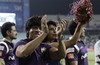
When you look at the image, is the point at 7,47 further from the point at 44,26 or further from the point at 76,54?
the point at 44,26

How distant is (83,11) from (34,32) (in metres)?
0.38

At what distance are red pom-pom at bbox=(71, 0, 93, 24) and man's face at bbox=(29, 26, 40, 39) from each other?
30 cm

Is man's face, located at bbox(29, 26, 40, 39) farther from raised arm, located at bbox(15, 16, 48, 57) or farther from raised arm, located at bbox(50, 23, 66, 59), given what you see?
raised arm, located at bbox(50, 23, 66, 59)

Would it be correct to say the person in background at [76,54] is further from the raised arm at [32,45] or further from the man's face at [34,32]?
the raised arm at [32,45]

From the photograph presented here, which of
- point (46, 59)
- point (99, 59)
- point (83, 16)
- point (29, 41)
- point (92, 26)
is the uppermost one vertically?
point (83, 16)

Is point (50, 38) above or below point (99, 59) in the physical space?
above

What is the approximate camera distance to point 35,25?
2227 millimetres

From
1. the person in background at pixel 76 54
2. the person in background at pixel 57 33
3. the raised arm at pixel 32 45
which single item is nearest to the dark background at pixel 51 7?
the person in background at pixel 76 54

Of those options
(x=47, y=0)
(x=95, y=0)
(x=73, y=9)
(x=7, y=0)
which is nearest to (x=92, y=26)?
(x=95, y=0)

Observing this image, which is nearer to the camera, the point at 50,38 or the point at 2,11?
the point at 50,38

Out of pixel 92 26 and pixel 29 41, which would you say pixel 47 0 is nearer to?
pixel 92 26

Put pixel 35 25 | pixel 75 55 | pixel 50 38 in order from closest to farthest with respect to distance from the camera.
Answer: pixel 35 25, pixel 50 38, pixel 75 55

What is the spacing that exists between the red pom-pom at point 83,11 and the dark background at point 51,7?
18.7 meters

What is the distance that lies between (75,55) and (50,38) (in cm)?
102
